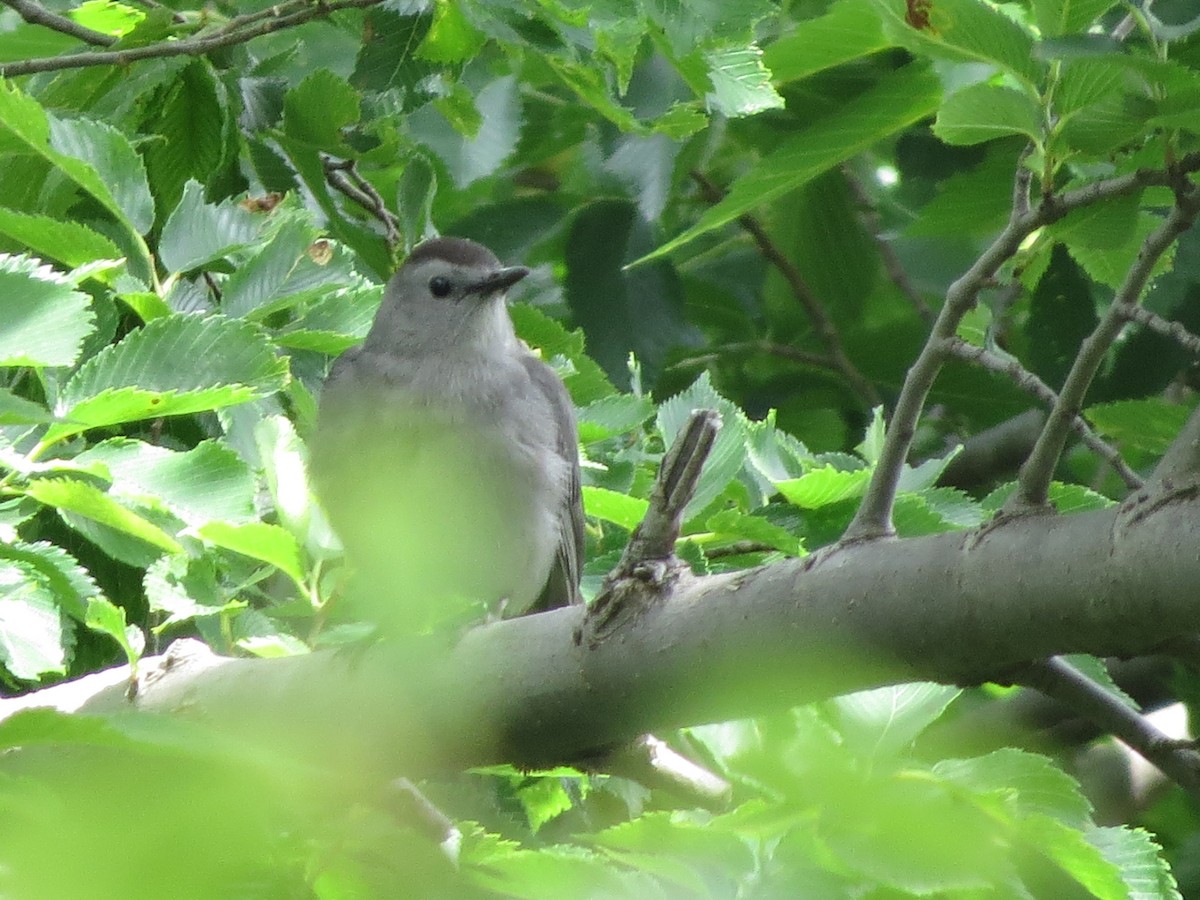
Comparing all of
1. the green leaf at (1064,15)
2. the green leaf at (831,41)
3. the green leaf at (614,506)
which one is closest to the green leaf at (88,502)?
the green leaf at (614,506)

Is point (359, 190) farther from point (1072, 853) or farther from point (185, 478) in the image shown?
point (1072, 853)

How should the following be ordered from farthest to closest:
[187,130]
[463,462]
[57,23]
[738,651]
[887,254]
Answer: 1. [887,254]
2. [463,462]
3. [187,130]
4. [57,23]
5. [738,651]

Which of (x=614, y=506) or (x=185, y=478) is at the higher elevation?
(x=185, y=478)

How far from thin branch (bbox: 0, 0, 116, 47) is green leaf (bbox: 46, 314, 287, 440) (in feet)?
3.19

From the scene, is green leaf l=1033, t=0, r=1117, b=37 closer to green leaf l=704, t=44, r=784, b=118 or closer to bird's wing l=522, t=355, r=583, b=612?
green leaf l=704, t=44, r=784, b=118

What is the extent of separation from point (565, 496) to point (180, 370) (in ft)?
4.26

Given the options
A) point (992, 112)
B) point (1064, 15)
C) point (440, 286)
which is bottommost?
point (440, 286)

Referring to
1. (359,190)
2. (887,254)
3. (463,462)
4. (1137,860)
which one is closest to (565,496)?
(463,462)

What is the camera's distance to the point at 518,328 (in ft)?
11.1

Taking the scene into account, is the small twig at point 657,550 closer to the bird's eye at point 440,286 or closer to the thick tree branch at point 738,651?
the thick tree branch at point 738,651

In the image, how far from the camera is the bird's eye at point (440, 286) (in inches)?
147

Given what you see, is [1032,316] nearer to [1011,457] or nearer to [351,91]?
[1011,457]

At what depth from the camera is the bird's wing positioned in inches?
124

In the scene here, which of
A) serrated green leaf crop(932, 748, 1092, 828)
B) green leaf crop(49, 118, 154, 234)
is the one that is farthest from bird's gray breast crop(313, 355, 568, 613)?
serrated green leaf crop(932, 748, 1092, 828)
